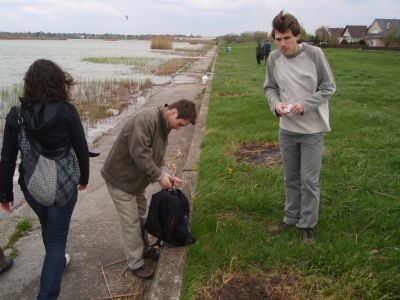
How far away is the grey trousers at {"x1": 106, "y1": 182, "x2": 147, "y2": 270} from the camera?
10.7 ft

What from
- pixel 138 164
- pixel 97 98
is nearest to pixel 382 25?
pixel 97 98

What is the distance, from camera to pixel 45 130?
266 cm

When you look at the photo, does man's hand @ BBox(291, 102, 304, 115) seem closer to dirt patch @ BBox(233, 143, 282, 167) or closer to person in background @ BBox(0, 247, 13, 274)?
dirt patch @ BBox(233, 143, 282, 167)

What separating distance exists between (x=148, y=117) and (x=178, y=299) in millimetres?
1341

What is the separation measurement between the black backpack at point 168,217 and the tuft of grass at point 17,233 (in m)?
1.54

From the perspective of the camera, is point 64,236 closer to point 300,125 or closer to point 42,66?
point 42,66

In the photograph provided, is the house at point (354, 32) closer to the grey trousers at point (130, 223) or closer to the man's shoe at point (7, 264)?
the grey trousers at point (130, 223)

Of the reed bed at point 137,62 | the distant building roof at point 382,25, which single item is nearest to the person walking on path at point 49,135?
the reed bed at point 137,62

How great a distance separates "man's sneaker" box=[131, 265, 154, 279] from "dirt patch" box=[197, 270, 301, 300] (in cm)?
73

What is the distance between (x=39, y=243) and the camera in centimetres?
410

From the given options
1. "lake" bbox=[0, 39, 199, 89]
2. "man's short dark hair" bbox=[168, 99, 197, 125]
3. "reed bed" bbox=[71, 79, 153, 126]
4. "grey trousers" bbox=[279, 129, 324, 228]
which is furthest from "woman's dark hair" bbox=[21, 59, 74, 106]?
"lake" bbox=[0, 39, 199, 89]

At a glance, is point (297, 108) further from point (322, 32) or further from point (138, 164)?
point (322, 32)

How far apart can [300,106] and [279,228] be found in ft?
3.91

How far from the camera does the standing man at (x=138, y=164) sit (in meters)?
2.96
